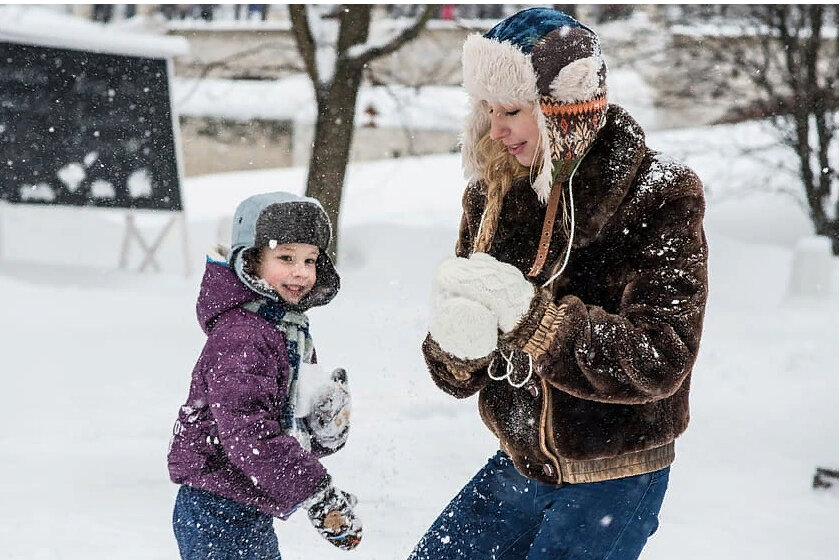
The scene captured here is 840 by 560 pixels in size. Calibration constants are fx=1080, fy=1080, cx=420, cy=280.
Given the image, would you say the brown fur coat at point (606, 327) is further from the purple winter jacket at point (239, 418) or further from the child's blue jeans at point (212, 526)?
the child's blue jeans at point (212, 526)

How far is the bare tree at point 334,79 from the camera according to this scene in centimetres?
1047

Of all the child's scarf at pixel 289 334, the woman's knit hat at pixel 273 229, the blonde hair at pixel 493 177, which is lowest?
the child's scarf at pixel 289 334

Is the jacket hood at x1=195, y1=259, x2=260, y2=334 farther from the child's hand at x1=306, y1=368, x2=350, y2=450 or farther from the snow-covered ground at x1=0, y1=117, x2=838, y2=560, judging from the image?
the snow-covered ground at x1=0, y1=117, x2=838, y2=560

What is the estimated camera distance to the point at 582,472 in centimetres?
227

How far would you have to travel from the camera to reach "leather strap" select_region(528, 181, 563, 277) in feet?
7.45

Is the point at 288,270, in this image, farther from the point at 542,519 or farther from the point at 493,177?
the point at 542,519

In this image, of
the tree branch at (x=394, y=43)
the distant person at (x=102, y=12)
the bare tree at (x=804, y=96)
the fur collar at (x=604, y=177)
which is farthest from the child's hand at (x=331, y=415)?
the distant person at (x=102, y=12)

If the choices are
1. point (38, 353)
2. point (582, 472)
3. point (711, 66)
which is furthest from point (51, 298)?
point (711, 66)

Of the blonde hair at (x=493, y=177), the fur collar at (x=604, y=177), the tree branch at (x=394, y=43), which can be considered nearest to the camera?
the fur collar at (x=604, y=177)

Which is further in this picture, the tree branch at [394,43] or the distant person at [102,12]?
the distant person at [102,12]

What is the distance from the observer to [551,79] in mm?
2223

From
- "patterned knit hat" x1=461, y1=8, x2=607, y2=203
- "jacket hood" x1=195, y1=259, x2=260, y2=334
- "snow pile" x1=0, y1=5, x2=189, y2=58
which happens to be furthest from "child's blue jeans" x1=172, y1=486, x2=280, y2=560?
"snow pile" x1=0, y1=5, x2=189, y2=58

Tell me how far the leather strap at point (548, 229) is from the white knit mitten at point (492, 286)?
0.62 ft

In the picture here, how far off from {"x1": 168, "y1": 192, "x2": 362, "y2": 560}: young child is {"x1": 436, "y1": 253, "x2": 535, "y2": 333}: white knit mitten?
0.78m
